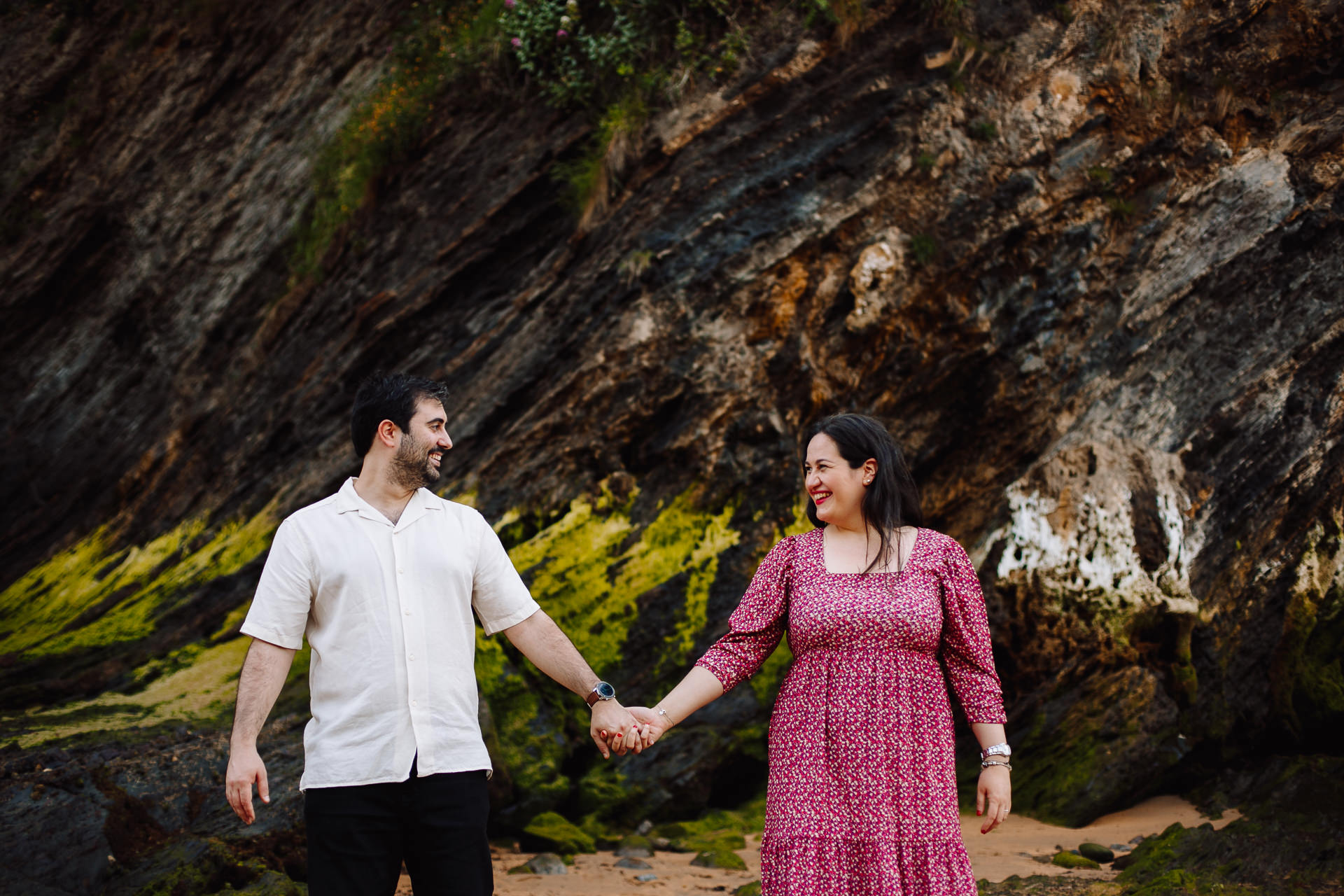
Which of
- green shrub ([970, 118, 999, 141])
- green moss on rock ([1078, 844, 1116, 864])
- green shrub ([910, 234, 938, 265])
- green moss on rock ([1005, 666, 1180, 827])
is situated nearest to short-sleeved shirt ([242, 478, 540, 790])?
green moss on rock ([1078, 844, 1116, 864])

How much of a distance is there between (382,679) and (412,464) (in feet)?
2.18

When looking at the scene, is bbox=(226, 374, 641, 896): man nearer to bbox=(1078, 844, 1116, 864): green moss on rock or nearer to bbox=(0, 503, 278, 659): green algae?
bbox=(1078, 844, 1116, 864): green moss on rock

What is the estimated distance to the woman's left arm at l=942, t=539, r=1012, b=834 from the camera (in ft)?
10.0

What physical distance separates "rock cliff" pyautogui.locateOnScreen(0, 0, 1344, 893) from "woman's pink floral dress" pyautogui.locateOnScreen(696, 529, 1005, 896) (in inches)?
137

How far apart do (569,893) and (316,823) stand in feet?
8.56

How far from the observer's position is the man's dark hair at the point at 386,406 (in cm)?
316

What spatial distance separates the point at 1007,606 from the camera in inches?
290

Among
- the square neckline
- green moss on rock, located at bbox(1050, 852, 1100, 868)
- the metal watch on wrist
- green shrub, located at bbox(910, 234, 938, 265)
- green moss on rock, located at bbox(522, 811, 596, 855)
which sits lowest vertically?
green moss on rock, located at bbox(1050, 852, 1100, 868)

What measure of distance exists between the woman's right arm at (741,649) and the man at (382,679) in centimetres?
64

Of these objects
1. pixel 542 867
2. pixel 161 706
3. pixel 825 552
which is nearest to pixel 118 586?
pixel 161 706

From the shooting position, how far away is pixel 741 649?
331 centimetres

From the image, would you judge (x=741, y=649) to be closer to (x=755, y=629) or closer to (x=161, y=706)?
(x=755, y=629)

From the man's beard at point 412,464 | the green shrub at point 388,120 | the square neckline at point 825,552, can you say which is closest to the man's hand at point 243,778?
the man's beard at point 412,464

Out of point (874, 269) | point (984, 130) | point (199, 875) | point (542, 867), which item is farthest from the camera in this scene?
point (984, 130)
